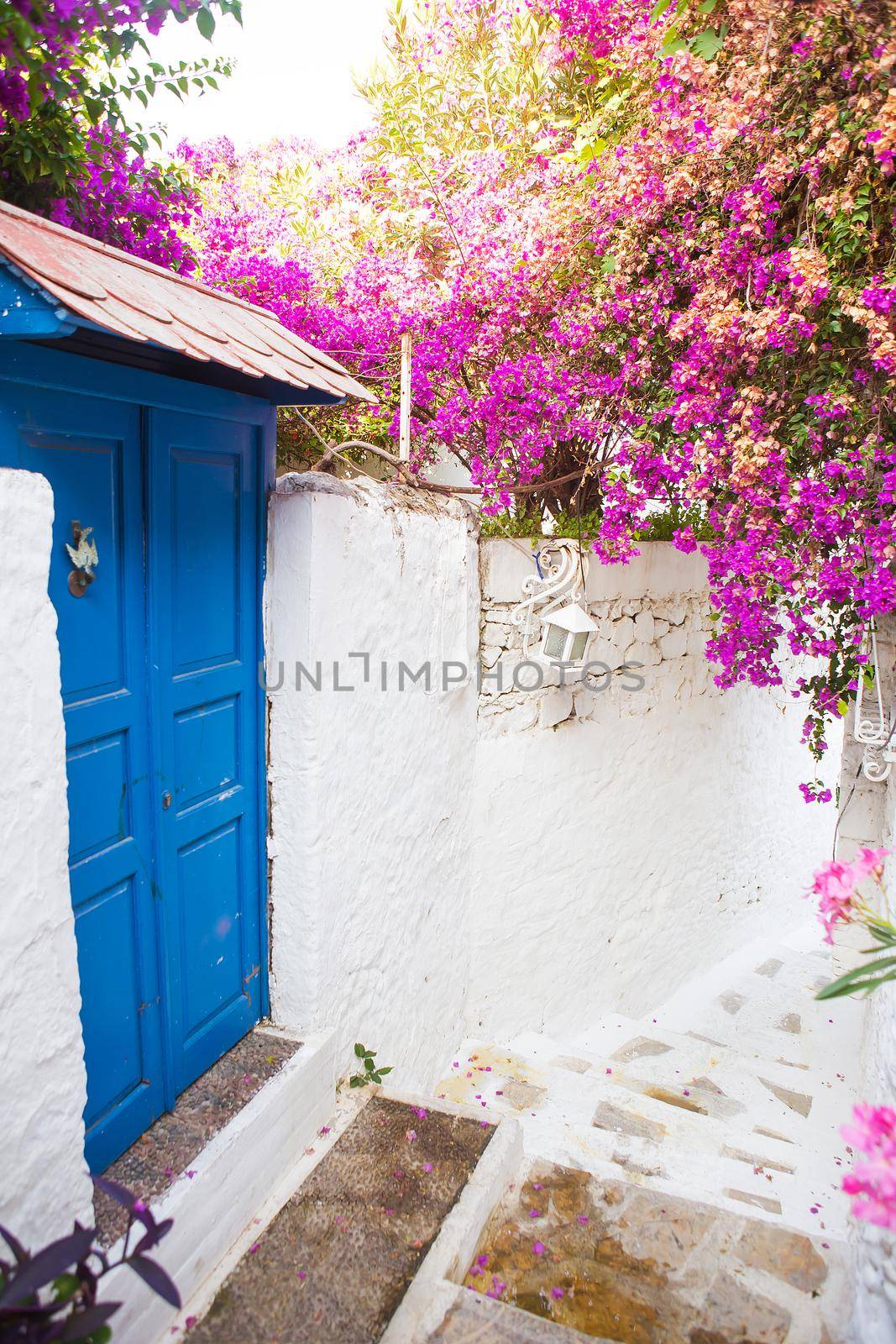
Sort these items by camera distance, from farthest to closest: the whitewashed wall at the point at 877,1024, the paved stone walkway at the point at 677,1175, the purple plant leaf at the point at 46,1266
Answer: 1. the paved stone walkway at the point at 677,1175
2. the whitewashed wall at the point at 877,1024
3. the purple plant leaf at the point at 46,1266

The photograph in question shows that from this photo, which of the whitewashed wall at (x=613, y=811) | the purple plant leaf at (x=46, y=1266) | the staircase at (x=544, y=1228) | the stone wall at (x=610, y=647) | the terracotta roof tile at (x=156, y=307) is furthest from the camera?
the whitewashed wall at (x=613, y=811)

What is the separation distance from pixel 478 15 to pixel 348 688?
390 cm

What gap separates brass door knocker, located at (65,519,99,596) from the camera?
6.93 feet

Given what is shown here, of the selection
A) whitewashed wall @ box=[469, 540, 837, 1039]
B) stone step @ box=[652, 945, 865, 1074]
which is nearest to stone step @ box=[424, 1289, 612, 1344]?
whitewashed wall @ box=[469, 540, 837, 1039]

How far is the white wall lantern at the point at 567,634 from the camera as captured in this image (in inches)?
156

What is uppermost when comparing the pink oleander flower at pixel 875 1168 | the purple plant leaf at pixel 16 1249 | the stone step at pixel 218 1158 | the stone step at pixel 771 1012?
the pink oleander flower at pixel 875 1168

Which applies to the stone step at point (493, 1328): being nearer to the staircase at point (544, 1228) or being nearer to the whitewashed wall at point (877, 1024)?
the staircase at point (544, 1228)

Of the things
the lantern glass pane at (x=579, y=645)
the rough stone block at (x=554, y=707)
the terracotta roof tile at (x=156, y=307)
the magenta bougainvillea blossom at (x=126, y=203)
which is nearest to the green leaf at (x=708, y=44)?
the terracotta roof tile at (x=156, y=307)

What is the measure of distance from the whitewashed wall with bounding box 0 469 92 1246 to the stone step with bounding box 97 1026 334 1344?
13.9 inches

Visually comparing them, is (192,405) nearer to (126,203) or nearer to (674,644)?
(126,203)

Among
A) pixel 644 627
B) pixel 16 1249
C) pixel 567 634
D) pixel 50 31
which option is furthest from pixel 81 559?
pixel 644 627

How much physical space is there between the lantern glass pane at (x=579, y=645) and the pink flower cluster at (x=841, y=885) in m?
2.28

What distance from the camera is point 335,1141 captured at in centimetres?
289

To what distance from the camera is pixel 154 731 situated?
8.01 ft
